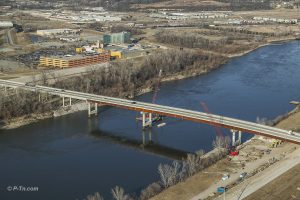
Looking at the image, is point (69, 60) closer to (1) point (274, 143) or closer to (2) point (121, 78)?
(2) point (121, 78)

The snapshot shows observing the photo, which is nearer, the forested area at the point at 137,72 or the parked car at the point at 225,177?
the parked car at the point at 225,177

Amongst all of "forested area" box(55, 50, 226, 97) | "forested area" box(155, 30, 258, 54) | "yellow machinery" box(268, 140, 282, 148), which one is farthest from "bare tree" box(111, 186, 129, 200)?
"forested area" box(155, 30, 258, 54)

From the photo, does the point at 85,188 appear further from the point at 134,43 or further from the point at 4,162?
the point at 134,43

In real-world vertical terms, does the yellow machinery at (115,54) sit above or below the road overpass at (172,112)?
above

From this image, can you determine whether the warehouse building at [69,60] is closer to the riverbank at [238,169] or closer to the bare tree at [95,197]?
the riverbank at [238,169]

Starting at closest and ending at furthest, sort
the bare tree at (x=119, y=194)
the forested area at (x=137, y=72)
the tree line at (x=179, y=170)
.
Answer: the bare tree at (x=119, y=194), the tree line at (x=179, y=170), the forested area at (x=137, y=72)

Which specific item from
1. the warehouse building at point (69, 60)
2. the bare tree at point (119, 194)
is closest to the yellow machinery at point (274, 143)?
the bare tree at point (119, 194)
